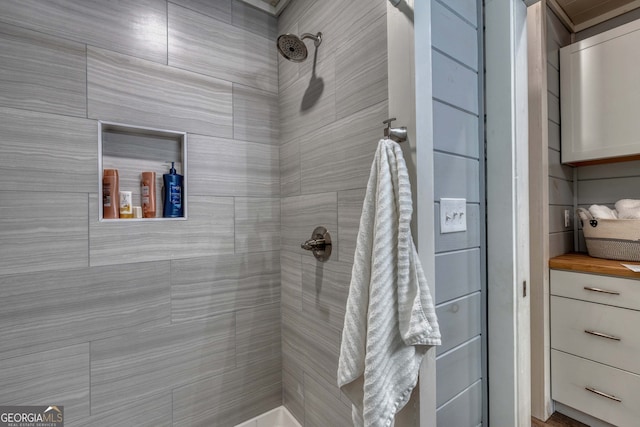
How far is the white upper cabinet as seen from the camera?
1.50m

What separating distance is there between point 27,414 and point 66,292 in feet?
1.40

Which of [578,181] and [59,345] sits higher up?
[578,181]

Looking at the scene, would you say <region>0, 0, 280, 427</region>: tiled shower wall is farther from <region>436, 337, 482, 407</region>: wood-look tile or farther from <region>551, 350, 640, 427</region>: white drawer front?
<region>551, 350, 640, 427</region>: white drawer front

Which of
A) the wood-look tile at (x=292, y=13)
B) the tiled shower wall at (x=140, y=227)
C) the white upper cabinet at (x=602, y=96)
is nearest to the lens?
the tiled shower wall at (x=140, y=227)

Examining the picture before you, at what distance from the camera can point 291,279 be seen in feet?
4.66

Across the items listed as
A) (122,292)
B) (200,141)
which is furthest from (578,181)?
(122,292)

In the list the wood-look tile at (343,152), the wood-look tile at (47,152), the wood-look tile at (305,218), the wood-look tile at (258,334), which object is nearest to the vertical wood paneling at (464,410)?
the wood-look tile at (305,218)

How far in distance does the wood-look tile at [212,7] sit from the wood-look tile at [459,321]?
1581mm

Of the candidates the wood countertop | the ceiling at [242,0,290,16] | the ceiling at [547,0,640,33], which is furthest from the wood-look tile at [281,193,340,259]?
the ceiling at [547,0,640,33]

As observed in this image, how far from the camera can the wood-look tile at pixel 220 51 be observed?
4.02 feet

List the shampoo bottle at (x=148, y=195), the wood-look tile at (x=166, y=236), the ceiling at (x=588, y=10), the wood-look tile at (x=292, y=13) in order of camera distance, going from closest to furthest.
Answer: the wood-look tile at (x=166, y=236) → the shampoo bottle at (x=148, y=195) → the wood-look tile at (x=292, y=13) → the ceiling at (x=588, y=10)

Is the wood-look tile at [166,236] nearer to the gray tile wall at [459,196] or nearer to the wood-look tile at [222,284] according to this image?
the wood-look tile at [222,284]

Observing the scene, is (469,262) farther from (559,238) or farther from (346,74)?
(559,238)

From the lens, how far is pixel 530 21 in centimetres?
156
